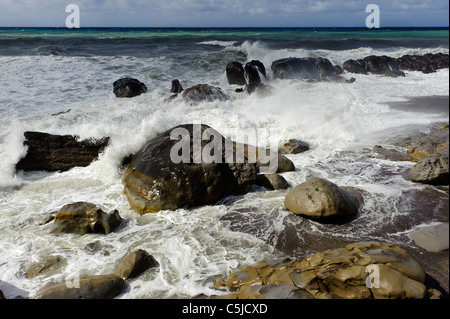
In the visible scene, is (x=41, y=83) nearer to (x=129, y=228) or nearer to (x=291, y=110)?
(x=291, y=110)

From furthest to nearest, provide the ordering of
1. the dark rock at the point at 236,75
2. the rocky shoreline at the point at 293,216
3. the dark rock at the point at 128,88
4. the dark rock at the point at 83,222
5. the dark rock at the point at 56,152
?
the dark rock at the point at 236,75, the dark rock at the point at 128,88, the dark rock at the point at 56,152, the dark rock at the point at 83,222, the rocky shoreline at the point at 293,216

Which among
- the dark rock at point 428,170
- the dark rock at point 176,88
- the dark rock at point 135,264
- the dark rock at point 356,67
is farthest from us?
the dark rock at point 356,67

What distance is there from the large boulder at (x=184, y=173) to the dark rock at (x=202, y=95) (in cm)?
443

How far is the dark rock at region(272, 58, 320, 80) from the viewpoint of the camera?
13.6 m

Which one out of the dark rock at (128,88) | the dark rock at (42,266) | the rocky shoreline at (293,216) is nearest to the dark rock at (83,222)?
the rocky shoreline at (293,216)

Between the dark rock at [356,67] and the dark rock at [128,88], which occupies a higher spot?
the dark rock at [356,67]

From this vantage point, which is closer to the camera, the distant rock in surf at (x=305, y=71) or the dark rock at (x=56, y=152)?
the dark rock at (x=56, y=152)

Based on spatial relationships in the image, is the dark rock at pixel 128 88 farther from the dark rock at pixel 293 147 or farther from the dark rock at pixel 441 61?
the dark rock at pixel 441 61

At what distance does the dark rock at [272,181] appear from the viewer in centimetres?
514

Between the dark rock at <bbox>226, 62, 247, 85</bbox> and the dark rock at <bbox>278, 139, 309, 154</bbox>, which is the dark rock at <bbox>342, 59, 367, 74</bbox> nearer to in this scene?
the dark rock at <bbox>226, 62, 247, 85</bbox>

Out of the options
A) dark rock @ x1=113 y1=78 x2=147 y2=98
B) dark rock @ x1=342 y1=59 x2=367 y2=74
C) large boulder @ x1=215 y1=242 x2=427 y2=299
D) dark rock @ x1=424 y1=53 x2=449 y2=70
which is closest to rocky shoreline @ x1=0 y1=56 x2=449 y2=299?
large boulder @ x1=215 y1=242 x2=427 y2=299

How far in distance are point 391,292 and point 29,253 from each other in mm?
3667

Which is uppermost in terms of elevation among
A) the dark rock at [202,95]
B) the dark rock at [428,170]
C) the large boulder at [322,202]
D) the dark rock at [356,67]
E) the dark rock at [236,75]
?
the dark rock at [356,67]
